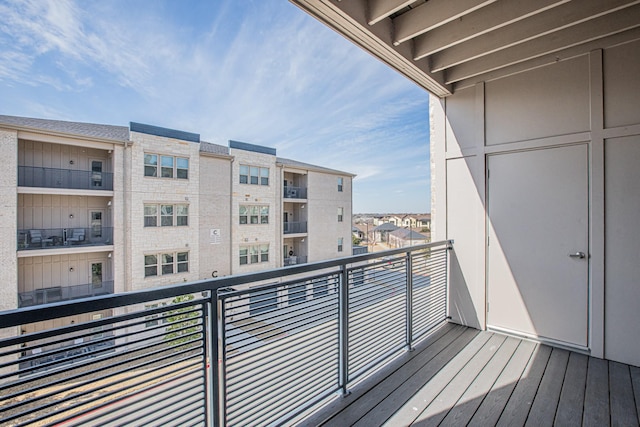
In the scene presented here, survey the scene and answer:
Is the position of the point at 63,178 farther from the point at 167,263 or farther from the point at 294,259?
the point at 294,259

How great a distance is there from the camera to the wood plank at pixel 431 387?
1512 millimetres

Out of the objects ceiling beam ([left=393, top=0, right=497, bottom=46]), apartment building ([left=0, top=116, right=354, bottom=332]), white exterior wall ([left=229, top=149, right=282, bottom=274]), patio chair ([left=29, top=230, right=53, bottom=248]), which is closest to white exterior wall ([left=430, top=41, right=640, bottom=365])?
ceiling beam ([left=393, top=0, right=497, bottom=46])

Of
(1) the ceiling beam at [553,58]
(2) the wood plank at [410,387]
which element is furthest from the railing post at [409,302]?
(1) the ceiling beam at [553,58]

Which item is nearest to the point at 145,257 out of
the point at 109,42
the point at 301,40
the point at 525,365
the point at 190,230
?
the point at 190,230

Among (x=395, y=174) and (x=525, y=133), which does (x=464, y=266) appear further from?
(x=395, y=174)

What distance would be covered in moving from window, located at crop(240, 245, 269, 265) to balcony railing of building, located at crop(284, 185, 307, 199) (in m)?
2.05

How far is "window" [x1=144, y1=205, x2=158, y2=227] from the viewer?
8.19m

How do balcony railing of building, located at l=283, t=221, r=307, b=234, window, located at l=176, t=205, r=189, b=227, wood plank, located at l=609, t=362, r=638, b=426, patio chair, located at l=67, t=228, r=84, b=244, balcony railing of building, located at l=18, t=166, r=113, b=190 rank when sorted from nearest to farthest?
wood plank, located at l=609, t=362, r=638, b=426 → balcony railing of building, located at l=18, t=166, r=113, b=190 → patio chair, located at l=67, t=228, r=84, b=244 → window, located at l=176, t=205, r=189, b=227 → balcony railing of building, located at l=283, t=221, r=307, b=234

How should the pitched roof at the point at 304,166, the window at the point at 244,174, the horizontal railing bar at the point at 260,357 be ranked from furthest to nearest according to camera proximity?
the pitched roof at the point at 304,166
the window at the point at 244,174
the horizontal railing bar at the point at 260,357

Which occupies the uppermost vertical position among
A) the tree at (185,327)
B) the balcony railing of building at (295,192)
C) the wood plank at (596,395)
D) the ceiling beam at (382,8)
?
the ceiling beam at (382,8)

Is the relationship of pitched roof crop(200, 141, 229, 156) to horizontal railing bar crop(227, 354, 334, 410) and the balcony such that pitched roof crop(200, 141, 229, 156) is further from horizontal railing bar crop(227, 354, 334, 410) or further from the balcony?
horizontal railing bar crop(227, 354, 334, 410)

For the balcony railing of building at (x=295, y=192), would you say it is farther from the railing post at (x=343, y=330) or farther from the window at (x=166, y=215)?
the railing post at (x=343, y=330)

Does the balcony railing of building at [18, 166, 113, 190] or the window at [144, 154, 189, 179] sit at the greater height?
the window at [144, 154, 189, 179]

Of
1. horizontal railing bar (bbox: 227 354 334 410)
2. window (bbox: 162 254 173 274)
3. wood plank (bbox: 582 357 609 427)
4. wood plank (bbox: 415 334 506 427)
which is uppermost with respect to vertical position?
horizontal railing bar (bbox: 227 354 334 410)
